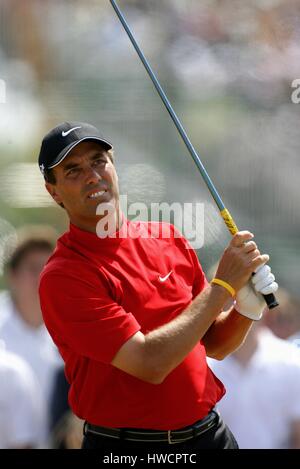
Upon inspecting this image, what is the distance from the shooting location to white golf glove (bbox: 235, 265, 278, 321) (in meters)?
1.97

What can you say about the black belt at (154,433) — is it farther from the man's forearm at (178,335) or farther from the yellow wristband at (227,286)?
the yellow wristband at (227,286)

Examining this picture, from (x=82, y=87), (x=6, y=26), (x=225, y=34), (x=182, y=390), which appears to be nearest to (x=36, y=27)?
(x=6, y=26)

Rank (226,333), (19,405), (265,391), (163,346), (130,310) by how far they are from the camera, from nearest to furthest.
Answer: (163,346) < (130,310) < (226,333) < (19,405) < (265,391)

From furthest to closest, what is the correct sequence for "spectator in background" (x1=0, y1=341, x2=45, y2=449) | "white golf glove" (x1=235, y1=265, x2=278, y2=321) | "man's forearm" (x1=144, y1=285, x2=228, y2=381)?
1. "spectator in background" (x1=0, y1=341, x2=45, y2=449)
2. "white golf glove" (x1=235, y1=265, x2=278, y2=321)
3. "man's forearm" (x1=144, y1=285, x2=228, y2=381)

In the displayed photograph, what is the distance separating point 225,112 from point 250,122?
115 millimetres

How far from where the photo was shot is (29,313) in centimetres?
310

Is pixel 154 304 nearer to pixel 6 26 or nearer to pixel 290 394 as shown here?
pixel 290 394

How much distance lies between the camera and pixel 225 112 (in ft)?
10.3

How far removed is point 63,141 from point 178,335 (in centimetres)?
62
